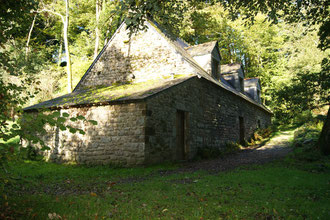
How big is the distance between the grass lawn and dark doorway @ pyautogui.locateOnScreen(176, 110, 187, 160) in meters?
3.32

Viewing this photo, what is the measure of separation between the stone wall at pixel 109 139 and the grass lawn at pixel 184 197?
1.51 metres

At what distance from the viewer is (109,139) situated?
9320 millimetres

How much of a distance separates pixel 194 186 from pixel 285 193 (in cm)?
193

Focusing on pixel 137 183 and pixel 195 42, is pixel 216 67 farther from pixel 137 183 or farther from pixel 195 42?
pixel 195 42

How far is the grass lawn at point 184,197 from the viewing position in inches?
141

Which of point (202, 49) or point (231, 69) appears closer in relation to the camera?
point (202, 49)

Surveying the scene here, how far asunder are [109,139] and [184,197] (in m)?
5.37

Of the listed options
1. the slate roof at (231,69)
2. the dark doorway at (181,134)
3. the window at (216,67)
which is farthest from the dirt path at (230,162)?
the slate roof at (231,69)

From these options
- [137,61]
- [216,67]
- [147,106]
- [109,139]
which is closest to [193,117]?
[147,106]

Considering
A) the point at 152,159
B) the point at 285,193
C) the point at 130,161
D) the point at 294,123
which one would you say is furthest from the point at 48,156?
the point at 294,123

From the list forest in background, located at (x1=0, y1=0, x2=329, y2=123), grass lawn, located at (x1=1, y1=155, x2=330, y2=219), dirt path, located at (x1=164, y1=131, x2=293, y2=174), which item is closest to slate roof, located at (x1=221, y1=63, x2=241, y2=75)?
forest in background, located at (x1=0, y1=0, x2=329, y2=123)

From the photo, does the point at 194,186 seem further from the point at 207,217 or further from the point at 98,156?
the point at 98,156

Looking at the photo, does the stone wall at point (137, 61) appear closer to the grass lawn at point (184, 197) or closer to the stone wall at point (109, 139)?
the stone wall at point (109, 139)

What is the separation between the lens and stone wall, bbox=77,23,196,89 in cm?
1191
